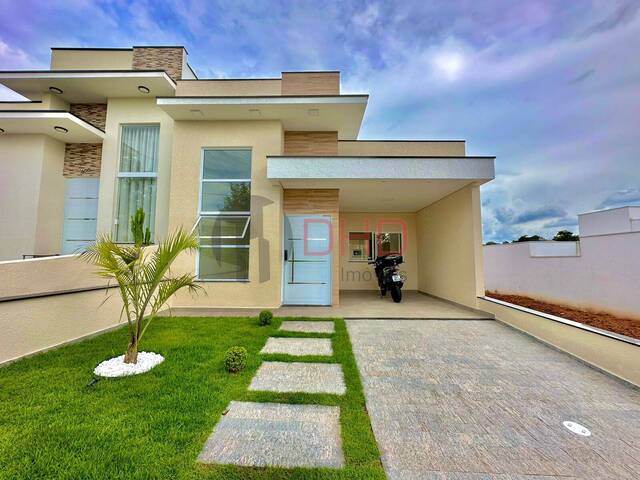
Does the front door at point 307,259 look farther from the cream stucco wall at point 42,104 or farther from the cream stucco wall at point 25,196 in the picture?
the cream stucco wall at point 42,104

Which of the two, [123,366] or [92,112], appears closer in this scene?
[123,366]

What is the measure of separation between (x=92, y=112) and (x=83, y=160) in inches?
59.8

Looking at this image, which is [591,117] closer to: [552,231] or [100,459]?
[100,459]

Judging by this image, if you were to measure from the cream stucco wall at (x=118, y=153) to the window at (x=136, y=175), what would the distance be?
5.5 inches

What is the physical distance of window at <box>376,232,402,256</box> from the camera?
9602 millimetres

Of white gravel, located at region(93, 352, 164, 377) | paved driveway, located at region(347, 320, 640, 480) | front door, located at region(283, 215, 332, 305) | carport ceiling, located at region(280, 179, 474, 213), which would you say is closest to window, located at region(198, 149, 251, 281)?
front door, located at region(283, 215, 332, 305)

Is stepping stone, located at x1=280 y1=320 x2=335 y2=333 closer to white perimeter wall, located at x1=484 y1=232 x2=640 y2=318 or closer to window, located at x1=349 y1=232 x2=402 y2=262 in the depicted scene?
window, located at x1=349 y1=232 x2=402 y2=262

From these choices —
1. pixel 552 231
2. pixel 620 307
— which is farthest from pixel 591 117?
pixel 552 231

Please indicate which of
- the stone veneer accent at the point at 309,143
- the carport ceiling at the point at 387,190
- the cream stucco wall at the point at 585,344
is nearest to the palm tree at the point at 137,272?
the carport ceiling at the point at 387,190

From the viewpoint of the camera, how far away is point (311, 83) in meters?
7.18

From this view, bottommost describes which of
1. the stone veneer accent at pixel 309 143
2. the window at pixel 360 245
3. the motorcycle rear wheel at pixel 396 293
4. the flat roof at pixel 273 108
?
the motorcycle rear wheel at pixel 396 293

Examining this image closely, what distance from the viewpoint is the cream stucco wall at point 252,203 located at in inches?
252

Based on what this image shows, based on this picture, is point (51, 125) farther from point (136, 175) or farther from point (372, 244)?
point (372, 244)

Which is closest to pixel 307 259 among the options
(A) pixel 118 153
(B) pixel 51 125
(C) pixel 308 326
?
(C) pixel 308 326
